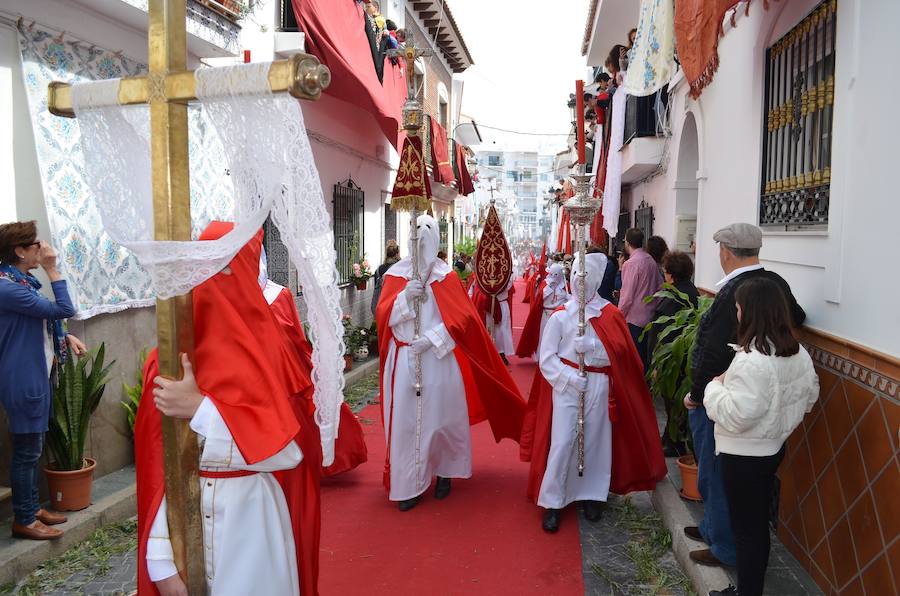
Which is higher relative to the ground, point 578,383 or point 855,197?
point 855,197

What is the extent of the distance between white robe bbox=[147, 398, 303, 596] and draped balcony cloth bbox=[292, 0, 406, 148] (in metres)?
5.65

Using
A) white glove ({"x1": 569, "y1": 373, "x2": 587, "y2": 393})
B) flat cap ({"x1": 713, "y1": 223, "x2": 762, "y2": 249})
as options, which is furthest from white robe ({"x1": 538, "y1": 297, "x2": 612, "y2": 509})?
flat cap ({"x1": 713, "y1": 223, "x2": 762, "y2": 249})

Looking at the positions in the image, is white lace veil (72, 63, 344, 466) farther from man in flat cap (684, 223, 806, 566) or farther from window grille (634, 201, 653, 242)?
window grille (634, 201, 653, 242)

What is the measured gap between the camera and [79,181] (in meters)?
4.68

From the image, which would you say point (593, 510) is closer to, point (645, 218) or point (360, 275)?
point (360, 275)

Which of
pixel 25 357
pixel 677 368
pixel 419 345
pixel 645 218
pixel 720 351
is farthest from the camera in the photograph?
pixel 645 218

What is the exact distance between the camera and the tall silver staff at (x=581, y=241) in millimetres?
4539

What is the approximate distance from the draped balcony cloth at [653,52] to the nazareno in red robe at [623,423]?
2.32 metres

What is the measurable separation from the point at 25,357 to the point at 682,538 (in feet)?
12.5

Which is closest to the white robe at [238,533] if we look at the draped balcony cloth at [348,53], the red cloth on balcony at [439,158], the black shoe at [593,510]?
the black shoe at [593,510]

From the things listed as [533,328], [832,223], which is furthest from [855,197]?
[533,328]

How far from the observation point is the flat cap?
11.7 feet

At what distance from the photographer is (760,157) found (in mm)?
4883

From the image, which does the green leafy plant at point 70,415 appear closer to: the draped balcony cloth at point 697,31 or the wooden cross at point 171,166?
the wooden cross at point 171,166
